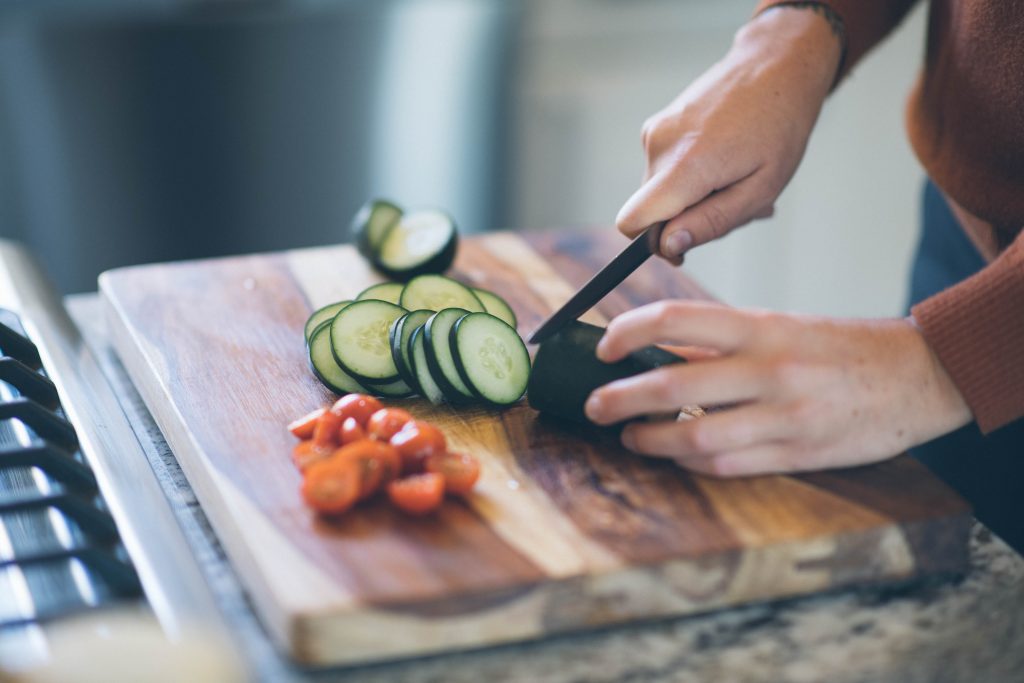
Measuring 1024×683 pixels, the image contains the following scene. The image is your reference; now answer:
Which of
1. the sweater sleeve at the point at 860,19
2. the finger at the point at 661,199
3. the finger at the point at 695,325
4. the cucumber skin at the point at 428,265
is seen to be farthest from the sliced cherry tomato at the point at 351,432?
the sweater sleeve at the point at 860,19

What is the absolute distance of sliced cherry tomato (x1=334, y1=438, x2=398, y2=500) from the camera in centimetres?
117

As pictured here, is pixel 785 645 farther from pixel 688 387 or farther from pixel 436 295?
pixel 436 295

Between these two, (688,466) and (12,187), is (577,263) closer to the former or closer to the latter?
(688,466)

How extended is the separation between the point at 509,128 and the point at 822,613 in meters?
2.92

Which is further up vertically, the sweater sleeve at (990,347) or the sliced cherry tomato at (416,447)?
the sliced cherry tomato at (416,447)

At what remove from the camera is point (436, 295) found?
165cm

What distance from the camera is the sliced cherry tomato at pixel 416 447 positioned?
123 cm

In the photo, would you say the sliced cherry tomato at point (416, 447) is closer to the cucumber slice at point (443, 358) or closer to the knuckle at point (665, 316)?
the cucumber slice at point (443, 358)

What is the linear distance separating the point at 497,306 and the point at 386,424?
0.41 meters

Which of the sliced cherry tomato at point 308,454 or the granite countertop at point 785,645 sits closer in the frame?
the granite countertop at point 785,645

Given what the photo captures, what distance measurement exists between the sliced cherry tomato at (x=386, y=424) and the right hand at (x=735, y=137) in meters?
0.42

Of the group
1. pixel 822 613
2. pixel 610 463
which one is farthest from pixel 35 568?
pixel 822 613

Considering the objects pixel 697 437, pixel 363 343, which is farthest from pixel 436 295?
pixel 697 437

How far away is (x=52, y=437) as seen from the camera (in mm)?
1282
